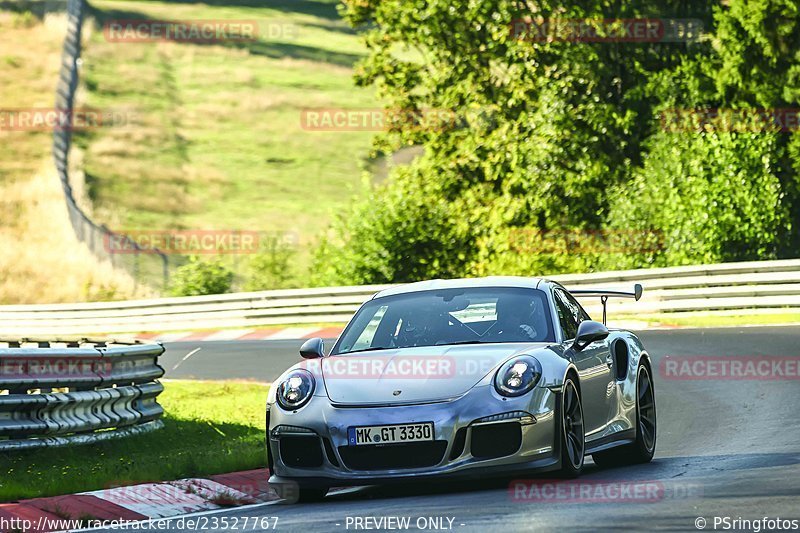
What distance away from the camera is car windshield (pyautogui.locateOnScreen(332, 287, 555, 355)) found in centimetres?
991

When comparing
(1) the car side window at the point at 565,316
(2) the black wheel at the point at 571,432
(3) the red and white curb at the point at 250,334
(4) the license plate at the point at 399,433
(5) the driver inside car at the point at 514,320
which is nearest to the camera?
(4) the license plate at the point at 399,433

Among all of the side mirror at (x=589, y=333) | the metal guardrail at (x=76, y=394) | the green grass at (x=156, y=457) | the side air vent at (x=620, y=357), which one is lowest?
the green grass at (x=156, y=457)

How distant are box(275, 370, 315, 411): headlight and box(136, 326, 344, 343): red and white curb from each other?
16190 millimetres

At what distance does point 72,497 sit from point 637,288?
165 inches

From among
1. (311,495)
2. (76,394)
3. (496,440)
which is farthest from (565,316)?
(76,394)

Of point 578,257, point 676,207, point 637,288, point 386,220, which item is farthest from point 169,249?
point 637,288

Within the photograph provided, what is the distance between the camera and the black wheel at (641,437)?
35.2 ft

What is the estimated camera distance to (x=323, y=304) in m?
28.8

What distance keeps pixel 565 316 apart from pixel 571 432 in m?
1.26

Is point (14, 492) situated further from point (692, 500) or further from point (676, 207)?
point (676, 207)

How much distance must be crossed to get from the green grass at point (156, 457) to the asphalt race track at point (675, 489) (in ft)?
4.01

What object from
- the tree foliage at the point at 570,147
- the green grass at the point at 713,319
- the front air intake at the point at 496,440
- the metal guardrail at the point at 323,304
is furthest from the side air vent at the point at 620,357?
the tree foliage at the point at 570,147

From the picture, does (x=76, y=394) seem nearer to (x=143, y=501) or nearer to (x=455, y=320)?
(x=143, y=501)

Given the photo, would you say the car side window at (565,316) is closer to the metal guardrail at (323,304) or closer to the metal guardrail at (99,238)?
the metal guardrail at (323,304)
